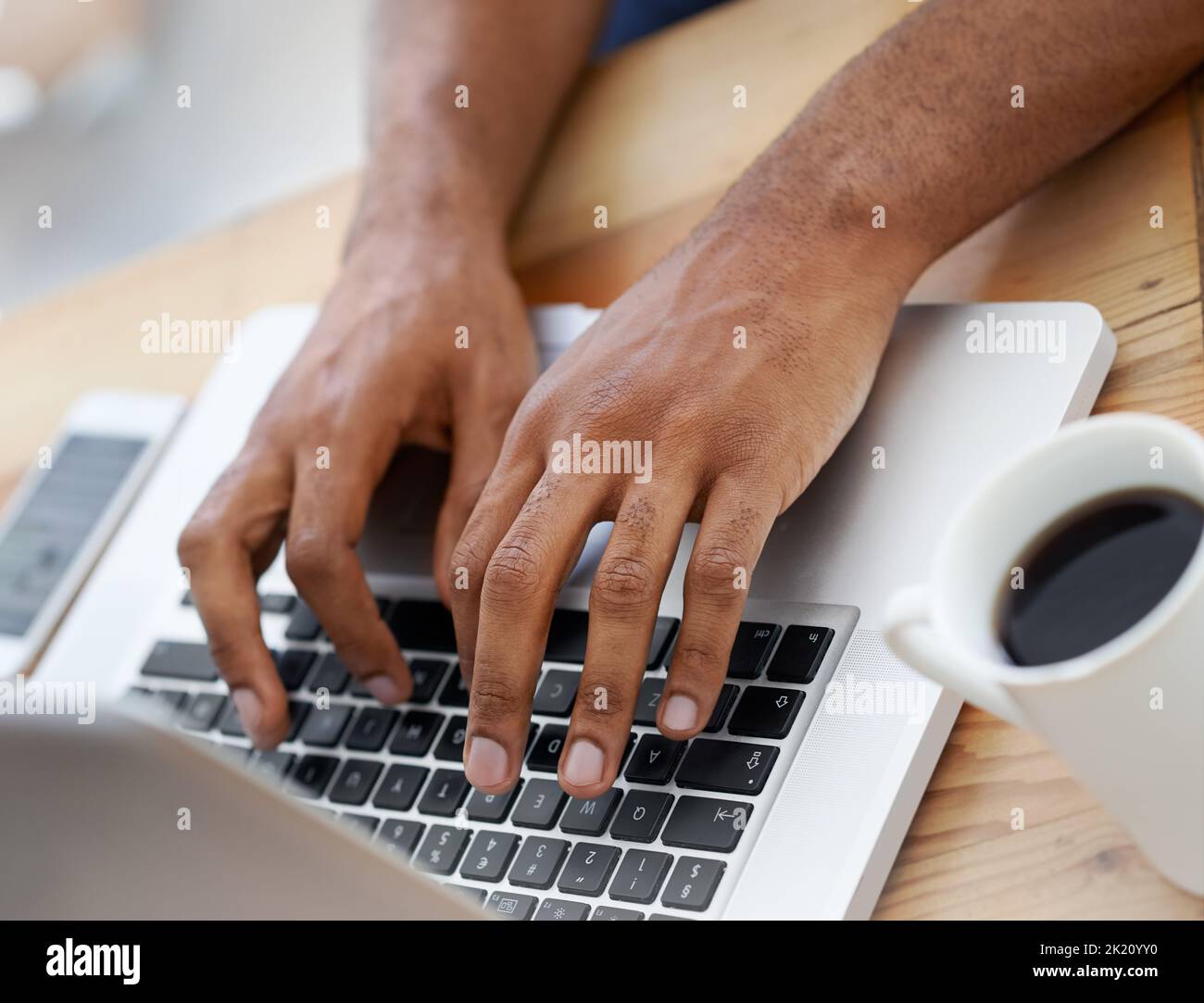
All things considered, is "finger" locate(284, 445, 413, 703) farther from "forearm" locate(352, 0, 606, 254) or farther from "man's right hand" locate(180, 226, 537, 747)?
"forearm" locate(352, 0, 606, 254)

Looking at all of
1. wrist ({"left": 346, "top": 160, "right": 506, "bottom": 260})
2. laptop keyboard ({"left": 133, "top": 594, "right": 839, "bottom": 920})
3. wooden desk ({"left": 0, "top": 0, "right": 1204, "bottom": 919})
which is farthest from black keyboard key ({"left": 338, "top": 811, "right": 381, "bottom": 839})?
wrist ({"left": 346, "top": 160, "right": 506, "bottom": 260})

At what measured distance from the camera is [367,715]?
0.57 m

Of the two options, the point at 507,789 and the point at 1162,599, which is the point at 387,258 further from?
the point at 1162,599

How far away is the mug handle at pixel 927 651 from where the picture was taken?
0.34 meters

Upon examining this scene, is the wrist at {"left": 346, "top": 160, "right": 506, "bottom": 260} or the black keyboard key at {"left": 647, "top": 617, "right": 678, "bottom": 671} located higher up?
the wrist at {"left": 346, "top": 160, "right": 506, "bottom": 260}

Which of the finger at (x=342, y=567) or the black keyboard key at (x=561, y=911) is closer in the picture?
the black keyboard key at (x=561, y=911)

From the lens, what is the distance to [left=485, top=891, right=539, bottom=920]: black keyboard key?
18.0 inches

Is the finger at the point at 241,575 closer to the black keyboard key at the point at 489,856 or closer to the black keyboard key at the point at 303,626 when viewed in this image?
the black keyboard key at the point at 303,626

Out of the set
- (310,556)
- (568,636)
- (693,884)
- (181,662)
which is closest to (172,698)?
(181,662)

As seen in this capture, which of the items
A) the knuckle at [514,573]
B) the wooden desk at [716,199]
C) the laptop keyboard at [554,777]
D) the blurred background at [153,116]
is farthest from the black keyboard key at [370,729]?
the blurred background at [153,116]

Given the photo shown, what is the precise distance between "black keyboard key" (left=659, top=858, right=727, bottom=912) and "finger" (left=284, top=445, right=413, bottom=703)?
177 mm
